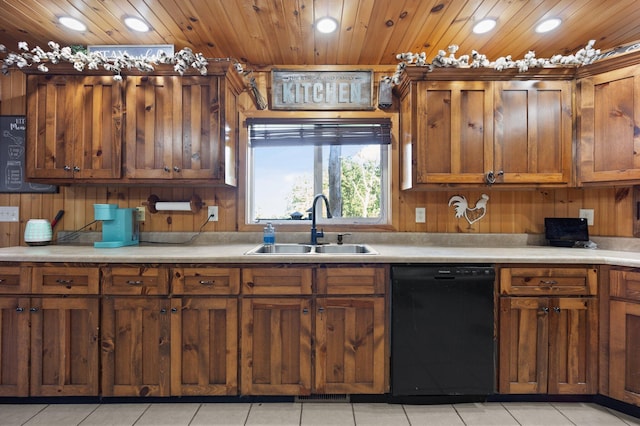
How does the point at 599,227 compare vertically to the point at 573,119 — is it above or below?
below

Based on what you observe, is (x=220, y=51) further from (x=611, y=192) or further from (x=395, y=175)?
(x=611, y=192)

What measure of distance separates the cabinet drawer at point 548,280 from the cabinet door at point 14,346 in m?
2.88

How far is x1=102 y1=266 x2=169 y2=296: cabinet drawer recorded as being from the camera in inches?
71.0

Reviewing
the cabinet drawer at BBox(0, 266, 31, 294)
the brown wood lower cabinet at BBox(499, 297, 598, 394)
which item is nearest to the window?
the brown wood lower cabinet at BBox(499, 297, 598, 394)

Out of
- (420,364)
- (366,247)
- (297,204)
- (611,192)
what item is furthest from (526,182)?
(297,204)

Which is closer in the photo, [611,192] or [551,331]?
[551,331]

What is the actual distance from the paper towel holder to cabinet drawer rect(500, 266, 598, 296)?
225 cm

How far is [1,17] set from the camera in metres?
1.93

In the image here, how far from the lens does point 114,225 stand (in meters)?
2.18

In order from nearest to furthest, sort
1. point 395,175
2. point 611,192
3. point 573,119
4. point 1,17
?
point 1,17 → point 573,119 → point 611,192 → point 395,175

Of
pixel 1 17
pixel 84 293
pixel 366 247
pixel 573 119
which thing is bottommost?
pixel 84 293

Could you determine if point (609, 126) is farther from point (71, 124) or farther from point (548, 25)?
point (71, 124)

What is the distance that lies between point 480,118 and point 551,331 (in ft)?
4.78

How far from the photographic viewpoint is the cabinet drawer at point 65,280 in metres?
1.80
